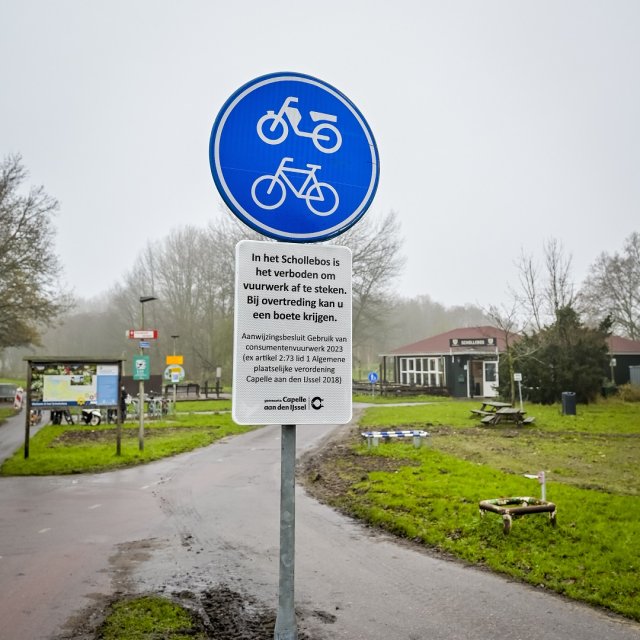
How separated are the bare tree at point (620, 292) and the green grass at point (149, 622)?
59.7 metres

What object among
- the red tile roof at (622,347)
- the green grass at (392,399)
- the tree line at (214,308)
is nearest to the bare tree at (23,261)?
the tree line at (214,308)

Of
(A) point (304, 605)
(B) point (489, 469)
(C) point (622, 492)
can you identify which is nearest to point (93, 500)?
(A) point (304, 605)

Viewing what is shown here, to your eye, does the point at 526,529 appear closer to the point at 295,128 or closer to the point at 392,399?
the point at 295,128

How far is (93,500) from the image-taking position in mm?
9961

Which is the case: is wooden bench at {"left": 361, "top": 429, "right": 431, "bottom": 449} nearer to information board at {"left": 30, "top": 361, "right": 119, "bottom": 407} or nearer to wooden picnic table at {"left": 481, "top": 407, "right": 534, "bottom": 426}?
information board at {"left": 30, "top": 361, "right": 119, "bottom": 407}

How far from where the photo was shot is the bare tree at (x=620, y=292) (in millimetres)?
59281

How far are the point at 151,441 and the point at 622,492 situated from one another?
45.0 feet

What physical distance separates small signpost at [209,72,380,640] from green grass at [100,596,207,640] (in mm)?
1865

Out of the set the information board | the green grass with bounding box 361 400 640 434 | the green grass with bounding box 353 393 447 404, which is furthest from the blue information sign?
the green grass with bounding box 353 393 447 404

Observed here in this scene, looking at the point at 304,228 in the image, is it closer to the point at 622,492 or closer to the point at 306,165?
the point at 306,165

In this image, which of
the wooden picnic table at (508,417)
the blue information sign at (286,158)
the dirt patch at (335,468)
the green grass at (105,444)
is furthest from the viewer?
the wooden picnic table at (508,417)

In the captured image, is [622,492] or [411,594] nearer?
[411,594]

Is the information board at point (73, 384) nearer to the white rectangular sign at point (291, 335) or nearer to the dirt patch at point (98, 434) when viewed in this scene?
the dirt patch at point (98, 434)

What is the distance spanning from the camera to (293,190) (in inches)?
114
